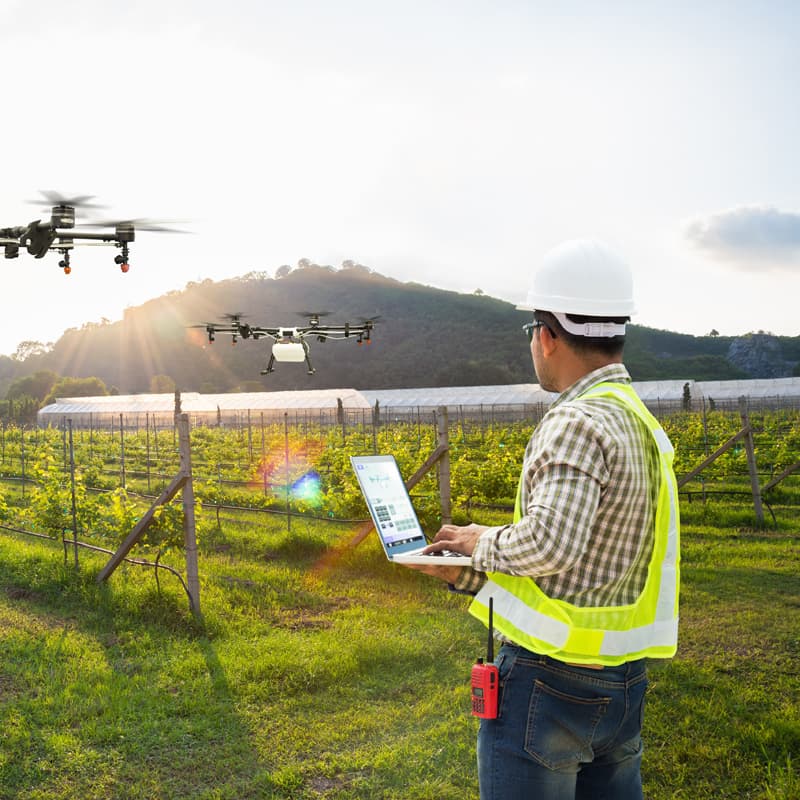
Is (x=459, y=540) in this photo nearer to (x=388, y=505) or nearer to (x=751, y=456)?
(x=388, y=505)

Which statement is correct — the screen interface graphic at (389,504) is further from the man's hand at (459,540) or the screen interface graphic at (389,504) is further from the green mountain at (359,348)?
the green mountain at (359,348)

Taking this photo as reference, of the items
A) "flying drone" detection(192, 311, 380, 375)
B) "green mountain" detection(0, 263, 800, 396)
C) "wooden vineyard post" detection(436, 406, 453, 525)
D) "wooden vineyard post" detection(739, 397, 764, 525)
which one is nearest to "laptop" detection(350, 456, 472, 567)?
"wooden vineyard post" detection(436, 406, 453, 525)

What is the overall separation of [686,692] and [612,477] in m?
3.81

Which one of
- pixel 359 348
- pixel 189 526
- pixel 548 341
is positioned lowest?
pixel 189 526

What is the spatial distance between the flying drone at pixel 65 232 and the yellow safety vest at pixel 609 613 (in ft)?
15.3

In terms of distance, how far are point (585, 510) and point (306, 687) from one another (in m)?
3.99

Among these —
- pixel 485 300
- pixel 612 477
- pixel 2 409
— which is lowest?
pixel 2 409

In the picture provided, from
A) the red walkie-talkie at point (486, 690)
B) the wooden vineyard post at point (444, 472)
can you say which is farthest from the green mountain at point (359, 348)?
the red walkie-talkie at point (486, 690)

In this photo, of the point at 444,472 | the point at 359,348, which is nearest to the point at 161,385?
the point at 359,348

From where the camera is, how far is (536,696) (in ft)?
5.40

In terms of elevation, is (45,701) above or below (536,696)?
below

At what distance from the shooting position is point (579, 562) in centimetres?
164

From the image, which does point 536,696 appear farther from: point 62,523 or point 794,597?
point 62,523

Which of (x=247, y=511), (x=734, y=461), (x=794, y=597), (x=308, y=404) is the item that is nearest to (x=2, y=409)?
(x=308, y=404)
